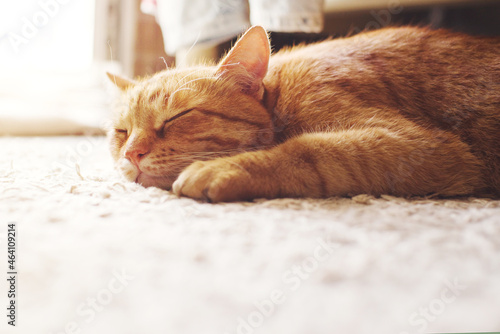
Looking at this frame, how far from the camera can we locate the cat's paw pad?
77 centimetres

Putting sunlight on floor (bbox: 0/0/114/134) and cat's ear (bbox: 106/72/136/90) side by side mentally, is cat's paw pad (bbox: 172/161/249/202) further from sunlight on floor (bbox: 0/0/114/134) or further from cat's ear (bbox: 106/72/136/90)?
sunlight on floor (bbox: 0/0/114/134)

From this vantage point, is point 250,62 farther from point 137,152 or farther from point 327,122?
point 137,152

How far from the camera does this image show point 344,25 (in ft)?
6.48

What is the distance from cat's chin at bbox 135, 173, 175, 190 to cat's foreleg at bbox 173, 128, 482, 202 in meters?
0.13

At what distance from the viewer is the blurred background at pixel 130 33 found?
1.55 metres

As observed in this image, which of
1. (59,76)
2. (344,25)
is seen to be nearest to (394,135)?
(344,25)

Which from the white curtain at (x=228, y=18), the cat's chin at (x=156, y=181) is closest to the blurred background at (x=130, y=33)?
the white curtain at (x=228, y=18)

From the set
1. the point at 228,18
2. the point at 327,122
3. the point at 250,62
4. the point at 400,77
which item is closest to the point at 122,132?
the point at 250,62

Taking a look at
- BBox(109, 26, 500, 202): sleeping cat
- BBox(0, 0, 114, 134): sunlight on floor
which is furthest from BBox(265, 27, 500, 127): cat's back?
BBox(0, 0, 114, 134): sunlight on floor

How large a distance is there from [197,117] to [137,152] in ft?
0.58

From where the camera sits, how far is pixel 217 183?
770mm

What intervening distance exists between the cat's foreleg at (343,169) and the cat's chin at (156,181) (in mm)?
134

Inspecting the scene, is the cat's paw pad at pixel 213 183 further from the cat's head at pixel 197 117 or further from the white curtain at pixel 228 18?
the white curtain at pixel 228 18

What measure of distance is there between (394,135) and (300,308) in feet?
2.10
